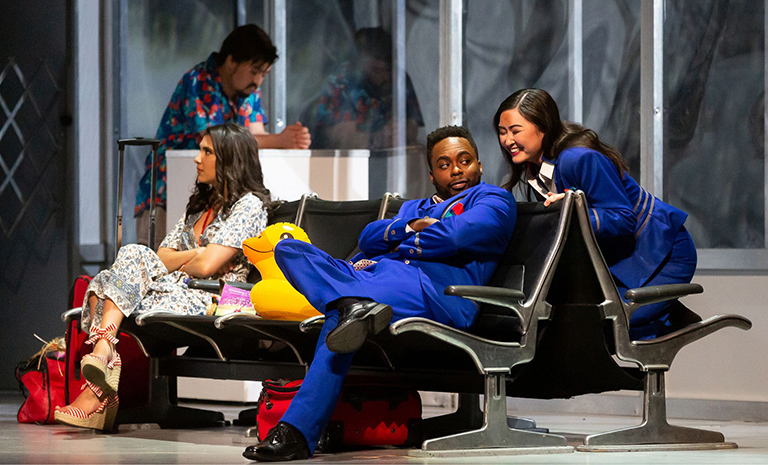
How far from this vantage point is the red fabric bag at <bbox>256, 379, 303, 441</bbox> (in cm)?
394

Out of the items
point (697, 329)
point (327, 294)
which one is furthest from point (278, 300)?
point (697, 329)

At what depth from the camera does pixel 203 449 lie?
401 centimetres

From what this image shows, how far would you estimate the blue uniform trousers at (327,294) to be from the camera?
11.7 ft

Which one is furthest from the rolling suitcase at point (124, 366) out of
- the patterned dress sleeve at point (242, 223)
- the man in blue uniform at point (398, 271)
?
the man in blue uniform at point (398, 271)

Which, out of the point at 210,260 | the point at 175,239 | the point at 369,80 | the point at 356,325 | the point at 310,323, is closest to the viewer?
the point at 356,325

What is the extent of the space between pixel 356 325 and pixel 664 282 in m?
1.28

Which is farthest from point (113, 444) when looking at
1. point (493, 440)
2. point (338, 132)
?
point (338, 132)

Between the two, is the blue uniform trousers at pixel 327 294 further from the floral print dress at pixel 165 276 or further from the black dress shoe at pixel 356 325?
the floral print dress at pixel 165 276

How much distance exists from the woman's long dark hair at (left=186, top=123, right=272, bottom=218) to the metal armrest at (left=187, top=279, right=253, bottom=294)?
47 centimetres

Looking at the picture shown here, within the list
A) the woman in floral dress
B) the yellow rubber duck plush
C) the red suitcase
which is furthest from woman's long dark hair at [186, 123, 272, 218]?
the red suitcase

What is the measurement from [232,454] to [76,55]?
429 cm

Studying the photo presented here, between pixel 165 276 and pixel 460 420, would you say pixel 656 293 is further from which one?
pixel 165 276

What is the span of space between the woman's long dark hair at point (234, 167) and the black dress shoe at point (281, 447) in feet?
5.64

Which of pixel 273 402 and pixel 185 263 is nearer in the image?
pixel 273 402
